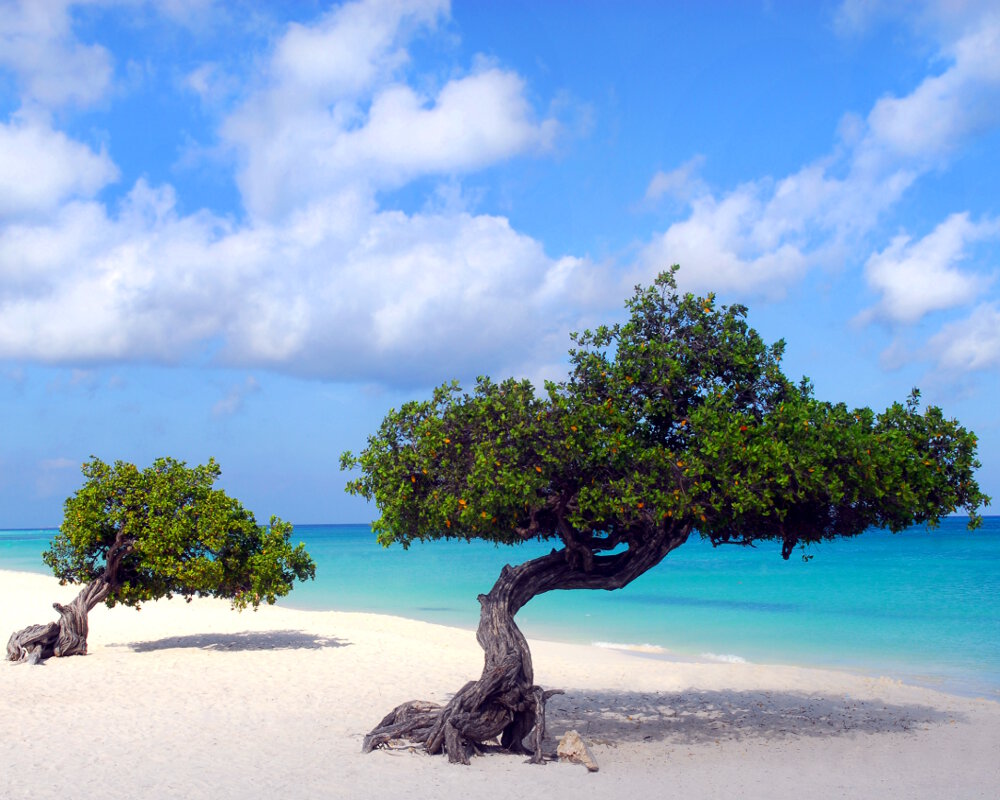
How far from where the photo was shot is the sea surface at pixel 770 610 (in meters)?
27.7

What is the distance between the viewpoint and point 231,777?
1107 cm

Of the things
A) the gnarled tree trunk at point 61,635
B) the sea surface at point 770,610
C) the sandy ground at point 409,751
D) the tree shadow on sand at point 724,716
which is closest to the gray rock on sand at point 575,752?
the sandy ground at point 409,751

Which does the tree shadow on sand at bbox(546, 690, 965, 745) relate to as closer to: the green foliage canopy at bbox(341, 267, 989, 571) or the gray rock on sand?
the gray rock on sand

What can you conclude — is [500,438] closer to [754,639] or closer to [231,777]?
[231,777]

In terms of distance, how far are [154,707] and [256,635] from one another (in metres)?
9.52

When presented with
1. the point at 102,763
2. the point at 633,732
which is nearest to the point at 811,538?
the point at 633,732

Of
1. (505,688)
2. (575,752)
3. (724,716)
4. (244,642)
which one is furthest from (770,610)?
(505,688)

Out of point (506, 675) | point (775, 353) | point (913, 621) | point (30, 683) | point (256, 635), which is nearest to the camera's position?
point (506, 675)

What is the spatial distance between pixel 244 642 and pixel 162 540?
4.26m

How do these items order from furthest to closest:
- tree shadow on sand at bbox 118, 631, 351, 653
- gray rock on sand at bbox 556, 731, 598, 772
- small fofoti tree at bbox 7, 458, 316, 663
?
tree shadow on sand at bbox 118, 631, 351, 653
small fofoti tree at bbox 7, 458, 316, 663
gray rock on sand at bbox 556, 731, 598, 772

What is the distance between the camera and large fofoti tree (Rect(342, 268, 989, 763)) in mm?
11469

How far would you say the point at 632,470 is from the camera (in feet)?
39.2

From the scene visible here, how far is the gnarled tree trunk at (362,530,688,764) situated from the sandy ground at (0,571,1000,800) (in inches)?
14.7

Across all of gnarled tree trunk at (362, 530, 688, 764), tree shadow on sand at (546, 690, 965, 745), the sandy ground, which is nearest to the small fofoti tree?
the sandy ground
